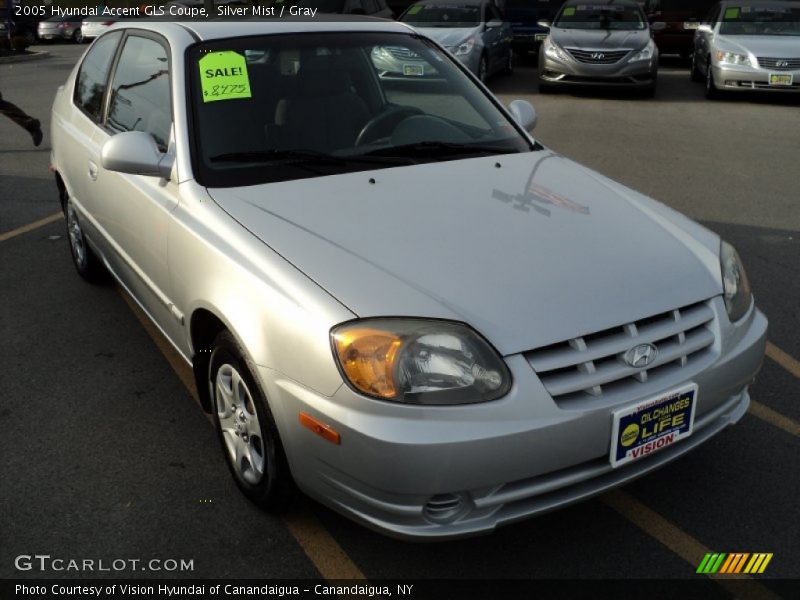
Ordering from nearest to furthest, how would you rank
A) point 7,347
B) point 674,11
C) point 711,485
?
point 711,485 → point 7,347 → point 674,11

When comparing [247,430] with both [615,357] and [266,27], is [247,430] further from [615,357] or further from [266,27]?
[266,27]

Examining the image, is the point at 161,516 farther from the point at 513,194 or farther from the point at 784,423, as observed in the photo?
the point at 784,423

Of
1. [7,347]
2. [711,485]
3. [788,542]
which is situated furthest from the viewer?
[7,347]

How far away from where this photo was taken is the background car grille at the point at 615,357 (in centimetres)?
238

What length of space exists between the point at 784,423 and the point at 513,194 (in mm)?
1512

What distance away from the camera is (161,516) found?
2965 millimetres

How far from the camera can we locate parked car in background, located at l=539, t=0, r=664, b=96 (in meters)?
12.4

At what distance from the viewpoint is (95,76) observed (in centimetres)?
467

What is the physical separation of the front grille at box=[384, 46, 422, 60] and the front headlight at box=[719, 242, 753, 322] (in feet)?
5.89

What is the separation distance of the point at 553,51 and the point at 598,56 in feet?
2.31

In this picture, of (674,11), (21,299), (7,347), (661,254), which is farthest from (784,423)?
(674,11)

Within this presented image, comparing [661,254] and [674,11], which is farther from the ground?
[661,254]

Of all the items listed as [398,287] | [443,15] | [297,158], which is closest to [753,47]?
[443,15]

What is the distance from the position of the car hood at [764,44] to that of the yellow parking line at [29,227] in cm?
945
